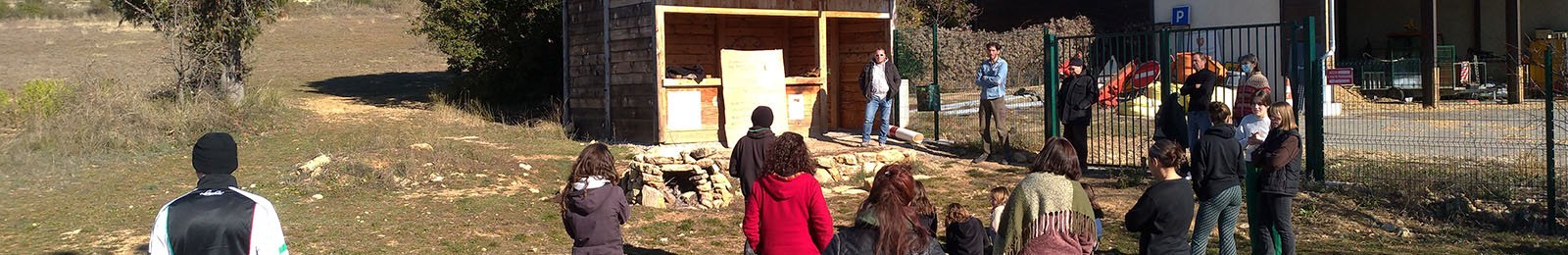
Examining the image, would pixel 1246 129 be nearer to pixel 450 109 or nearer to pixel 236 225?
pixel 236 225

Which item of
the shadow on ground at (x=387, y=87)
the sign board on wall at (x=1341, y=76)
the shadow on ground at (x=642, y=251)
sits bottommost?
the shadow on ground at (x=642, y=251)

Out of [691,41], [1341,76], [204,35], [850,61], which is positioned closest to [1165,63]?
[1341,76]

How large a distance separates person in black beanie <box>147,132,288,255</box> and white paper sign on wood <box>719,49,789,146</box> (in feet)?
34.7

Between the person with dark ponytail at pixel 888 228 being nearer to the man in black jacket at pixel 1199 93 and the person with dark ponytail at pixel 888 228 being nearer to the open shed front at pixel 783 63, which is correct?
the man in black jacket at pixel 1199 93

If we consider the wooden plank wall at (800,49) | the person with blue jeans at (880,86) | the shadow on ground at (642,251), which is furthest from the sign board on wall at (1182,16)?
the shadow on ground at (642,251)

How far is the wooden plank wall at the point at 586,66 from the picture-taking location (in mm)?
15969

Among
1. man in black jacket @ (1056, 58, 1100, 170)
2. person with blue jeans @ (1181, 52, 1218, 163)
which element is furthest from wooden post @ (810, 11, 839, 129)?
person with blue jeans @ (1181, 52, 1218, 163)

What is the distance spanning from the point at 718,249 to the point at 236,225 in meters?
4.42

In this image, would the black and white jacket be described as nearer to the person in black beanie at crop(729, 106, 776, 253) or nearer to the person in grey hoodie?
the person in grey hoodie

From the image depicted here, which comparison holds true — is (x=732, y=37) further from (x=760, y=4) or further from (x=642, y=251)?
(x=642, y=251)

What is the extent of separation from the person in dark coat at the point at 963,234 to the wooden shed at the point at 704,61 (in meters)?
9.06

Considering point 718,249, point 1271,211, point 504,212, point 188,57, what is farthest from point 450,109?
point 1271,211

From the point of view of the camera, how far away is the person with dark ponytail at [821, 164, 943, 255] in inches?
205

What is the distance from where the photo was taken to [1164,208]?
5.72 metres
